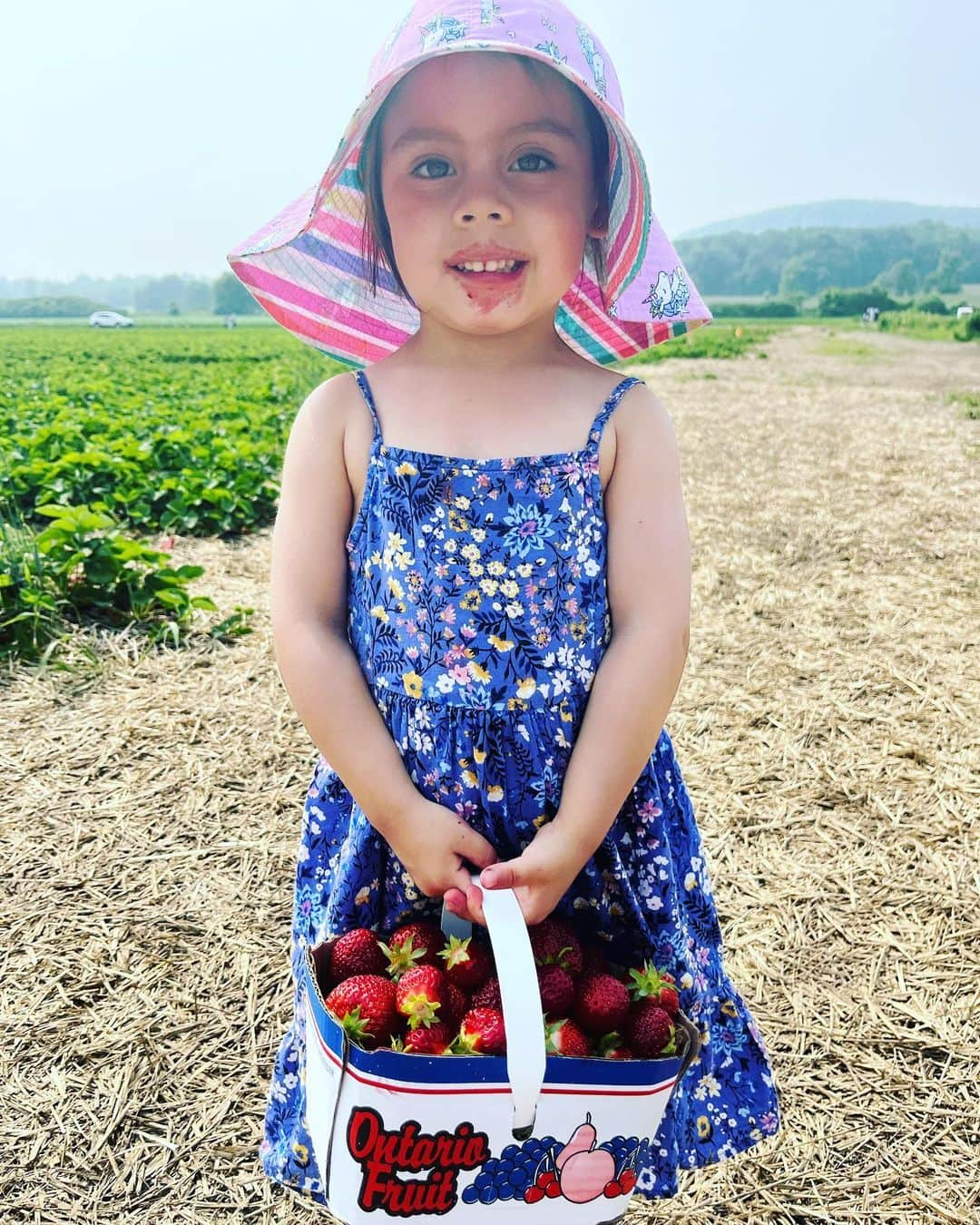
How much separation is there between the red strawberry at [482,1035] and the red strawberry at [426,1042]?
1cm

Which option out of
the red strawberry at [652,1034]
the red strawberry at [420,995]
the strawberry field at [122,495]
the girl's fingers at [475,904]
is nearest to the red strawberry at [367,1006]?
the red strawberry at [420,995]

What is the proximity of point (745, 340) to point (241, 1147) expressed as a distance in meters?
34.7

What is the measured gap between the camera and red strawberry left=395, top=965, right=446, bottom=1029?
45.3 inches

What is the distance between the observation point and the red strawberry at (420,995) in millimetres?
1151

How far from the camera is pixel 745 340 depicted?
33750 millimetres

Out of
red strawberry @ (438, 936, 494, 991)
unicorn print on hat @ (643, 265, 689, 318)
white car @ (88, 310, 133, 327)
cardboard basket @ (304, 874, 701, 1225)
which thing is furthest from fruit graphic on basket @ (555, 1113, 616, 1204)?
white car @ (88, 310, 133, 327)

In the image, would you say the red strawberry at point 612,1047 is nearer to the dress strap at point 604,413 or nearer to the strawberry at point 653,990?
the strawberry at point 653,990

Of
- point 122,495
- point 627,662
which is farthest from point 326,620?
point 122,495

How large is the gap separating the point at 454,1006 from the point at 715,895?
1.63 metres

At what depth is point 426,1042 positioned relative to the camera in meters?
1.13

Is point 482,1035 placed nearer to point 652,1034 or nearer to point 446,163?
point 652,1034

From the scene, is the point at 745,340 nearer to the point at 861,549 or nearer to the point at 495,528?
the point at 861,549

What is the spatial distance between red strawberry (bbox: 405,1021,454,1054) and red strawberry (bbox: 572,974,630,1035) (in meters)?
0.17

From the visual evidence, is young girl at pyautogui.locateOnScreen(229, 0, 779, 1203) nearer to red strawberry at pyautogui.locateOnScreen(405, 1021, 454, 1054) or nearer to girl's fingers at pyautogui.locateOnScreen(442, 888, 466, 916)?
girl's fingers at pyautogui.locateOnScreen(442, 888, 466, 916)
